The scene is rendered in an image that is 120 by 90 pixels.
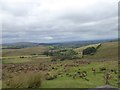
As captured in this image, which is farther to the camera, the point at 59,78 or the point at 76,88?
the point at 59,78

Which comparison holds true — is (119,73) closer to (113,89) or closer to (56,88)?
(56,88)

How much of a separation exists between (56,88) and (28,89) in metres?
2.18

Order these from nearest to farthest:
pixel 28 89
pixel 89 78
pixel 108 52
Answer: pixel 28 89
pixel 89 78
pixel 108 52

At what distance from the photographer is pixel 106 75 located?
26438mm

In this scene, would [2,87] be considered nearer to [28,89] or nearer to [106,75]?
[28,89]

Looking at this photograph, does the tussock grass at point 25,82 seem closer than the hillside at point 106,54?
Yes

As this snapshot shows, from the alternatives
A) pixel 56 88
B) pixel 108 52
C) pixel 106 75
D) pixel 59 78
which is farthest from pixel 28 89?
pixel 108 52

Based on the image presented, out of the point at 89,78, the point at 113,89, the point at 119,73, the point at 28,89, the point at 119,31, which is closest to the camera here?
the point at 113,89

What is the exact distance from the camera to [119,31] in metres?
18.4

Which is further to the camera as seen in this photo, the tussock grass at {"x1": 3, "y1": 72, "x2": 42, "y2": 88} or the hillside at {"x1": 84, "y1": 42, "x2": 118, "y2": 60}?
the hillside at {"x1": 84, "y1": 42, "x2": 118, "y2": 60}

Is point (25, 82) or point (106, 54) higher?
point (106, 54)

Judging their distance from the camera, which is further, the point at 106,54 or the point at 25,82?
the point at 106,54

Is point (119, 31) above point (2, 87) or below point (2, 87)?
above

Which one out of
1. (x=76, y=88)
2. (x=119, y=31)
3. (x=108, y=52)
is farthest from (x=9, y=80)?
(x=108, y=52)
